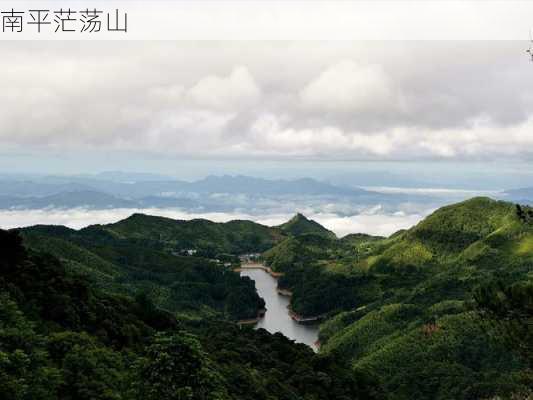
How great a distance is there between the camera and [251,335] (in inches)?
3536

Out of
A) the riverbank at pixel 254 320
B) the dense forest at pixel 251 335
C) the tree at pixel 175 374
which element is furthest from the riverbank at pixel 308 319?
the tree at pixel 175 374

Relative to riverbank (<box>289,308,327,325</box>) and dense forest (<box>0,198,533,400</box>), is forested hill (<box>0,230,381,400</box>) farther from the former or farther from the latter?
riverbank (<box>289,308,327,325</box>)

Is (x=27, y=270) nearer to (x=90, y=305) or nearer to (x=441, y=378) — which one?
(x=90, y=305)

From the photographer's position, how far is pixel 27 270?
5616 cm

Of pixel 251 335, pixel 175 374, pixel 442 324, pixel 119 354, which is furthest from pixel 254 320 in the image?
pixel 175 374

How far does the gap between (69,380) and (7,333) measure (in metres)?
4.89

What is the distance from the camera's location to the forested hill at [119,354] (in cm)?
3025

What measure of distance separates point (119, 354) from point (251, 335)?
1891 inches

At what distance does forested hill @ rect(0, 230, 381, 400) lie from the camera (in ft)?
99.2

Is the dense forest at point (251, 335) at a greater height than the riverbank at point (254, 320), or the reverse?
the dense forest at point (251, 335)

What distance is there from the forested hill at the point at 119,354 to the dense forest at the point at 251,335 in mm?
123

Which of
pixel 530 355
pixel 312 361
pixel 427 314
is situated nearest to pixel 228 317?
pixel 427 314

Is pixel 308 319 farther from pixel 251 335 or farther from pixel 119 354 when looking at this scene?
pixel 119 354

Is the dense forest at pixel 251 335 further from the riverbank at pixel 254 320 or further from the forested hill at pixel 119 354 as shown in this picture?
the riverbank at pixel 254 320
